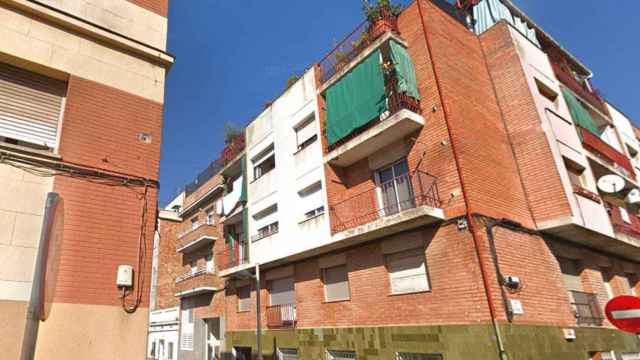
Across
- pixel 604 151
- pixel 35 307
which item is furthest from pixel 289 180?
pixel 604 151

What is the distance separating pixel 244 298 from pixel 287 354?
400 centimetres

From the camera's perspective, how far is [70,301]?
4152 mm

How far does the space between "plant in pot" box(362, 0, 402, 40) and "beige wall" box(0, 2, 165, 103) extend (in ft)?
25.9

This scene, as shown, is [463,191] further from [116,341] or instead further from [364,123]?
[116,341]

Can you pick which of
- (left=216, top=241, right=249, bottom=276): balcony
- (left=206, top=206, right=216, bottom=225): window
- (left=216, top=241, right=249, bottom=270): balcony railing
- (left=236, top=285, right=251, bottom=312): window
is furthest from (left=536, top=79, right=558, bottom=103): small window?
(left=206, top=206, right=216, bottom=225): window

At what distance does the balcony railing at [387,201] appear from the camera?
951cm

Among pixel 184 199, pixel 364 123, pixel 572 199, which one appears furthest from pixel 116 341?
pixel 184 199

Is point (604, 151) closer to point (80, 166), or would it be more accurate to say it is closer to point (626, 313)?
point (626, 313)

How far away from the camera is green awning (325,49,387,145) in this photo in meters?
11.0

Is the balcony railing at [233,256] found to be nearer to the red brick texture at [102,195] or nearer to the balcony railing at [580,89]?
the red brick texture at [102,195]

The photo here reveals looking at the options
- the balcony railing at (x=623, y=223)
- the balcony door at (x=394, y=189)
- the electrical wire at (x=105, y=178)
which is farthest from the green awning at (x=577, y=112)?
the electrical wire at (x=105, y=178)

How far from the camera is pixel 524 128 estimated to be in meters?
11.0

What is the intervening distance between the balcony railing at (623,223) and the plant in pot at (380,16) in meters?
9.69

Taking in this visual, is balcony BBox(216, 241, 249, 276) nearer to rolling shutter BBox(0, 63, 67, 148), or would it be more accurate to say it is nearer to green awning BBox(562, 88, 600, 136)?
rolling shutter BBox(0, 63, 67, 148)
